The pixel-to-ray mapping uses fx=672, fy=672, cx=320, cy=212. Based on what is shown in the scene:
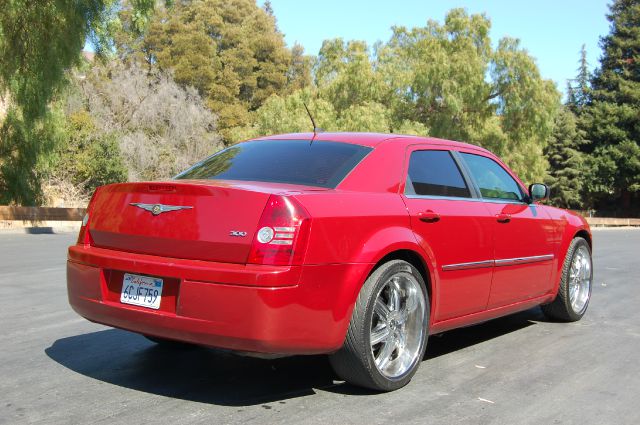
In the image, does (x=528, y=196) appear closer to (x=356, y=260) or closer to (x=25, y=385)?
(x=356, y=260)

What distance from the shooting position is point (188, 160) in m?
36.6

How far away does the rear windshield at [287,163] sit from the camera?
4328 millimetres

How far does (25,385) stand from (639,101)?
61.1m

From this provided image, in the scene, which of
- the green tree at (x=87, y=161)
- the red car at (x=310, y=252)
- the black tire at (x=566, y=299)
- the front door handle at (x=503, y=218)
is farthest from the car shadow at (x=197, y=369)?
the green tree at (x=87, y=161)

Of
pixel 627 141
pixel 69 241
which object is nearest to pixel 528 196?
pixel 69 241

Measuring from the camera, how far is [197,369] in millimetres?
4539

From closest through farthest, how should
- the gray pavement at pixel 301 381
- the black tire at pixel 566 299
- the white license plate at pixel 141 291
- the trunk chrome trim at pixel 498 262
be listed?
the gray pavement at pixel 301 381 → the white license plate at pixel 141 291 → the trunk chrome trim at pixel 498 262 → the black tire at pixel 566 299

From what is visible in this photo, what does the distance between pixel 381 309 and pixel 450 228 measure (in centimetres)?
89

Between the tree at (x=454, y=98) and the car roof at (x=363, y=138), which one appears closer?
the car roof at (x=363, y=138)

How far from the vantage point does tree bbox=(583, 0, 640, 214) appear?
5572 cm

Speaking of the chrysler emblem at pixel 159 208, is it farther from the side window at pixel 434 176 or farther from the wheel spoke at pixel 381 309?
the side window at pixel 434 176

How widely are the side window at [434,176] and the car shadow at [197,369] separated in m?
1.27

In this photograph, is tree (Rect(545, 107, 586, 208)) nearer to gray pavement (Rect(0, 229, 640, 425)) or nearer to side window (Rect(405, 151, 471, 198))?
gray pavement (Rect(0, 229, 640, 425))

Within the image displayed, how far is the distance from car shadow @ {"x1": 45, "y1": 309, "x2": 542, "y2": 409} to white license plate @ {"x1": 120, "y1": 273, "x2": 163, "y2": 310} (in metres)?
0.57
